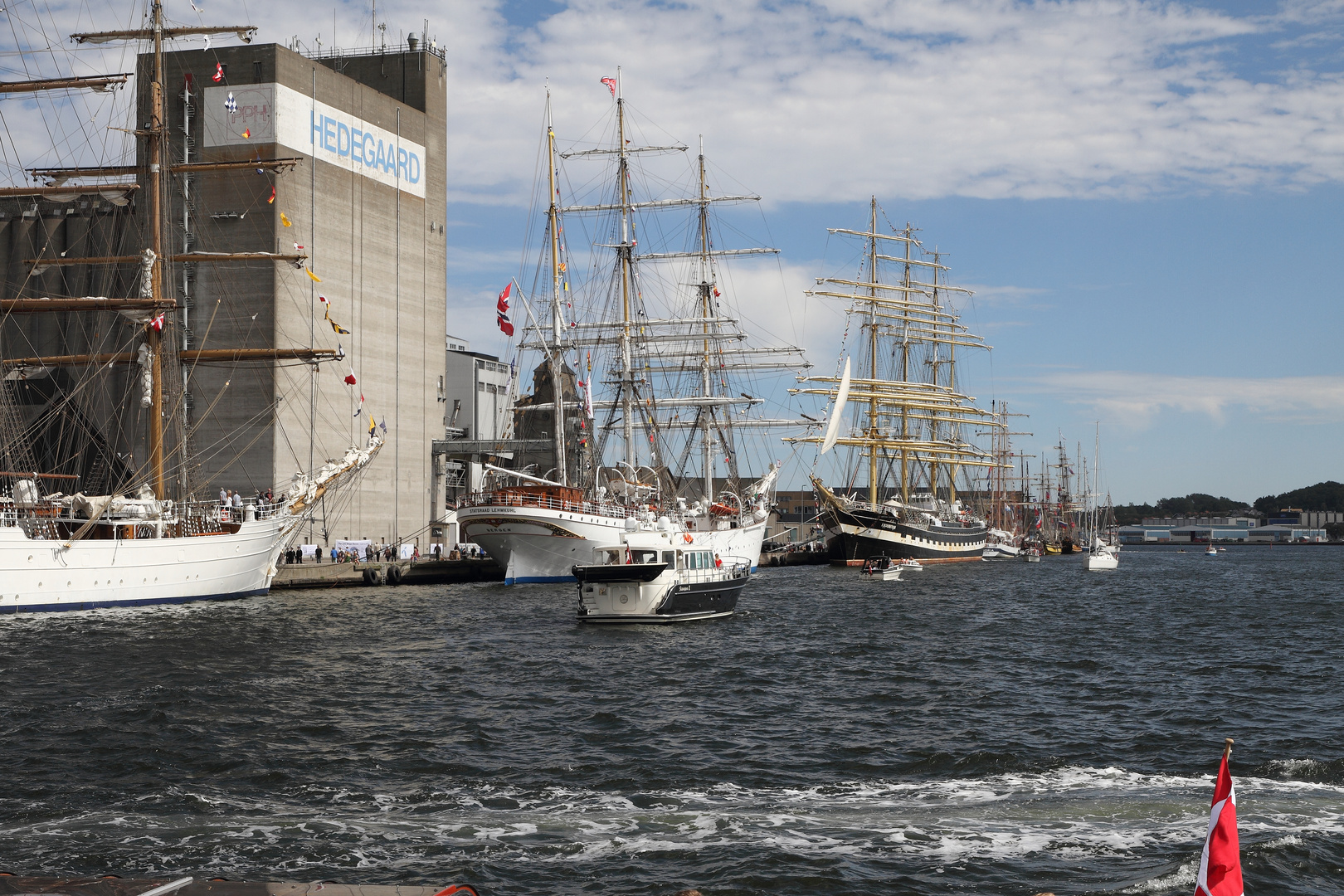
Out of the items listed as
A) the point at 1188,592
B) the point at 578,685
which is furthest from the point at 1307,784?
the point at 1188,592

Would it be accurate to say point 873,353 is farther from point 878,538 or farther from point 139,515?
point 139,515

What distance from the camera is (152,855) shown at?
1344cm

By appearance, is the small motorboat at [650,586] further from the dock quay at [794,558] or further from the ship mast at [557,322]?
the dock quay at [794,558]

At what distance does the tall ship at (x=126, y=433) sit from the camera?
4572 centimetres

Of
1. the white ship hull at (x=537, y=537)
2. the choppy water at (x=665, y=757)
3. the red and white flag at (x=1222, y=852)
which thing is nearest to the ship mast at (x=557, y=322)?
the white ship hull at (x=537, y=537)

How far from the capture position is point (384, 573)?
65.7m

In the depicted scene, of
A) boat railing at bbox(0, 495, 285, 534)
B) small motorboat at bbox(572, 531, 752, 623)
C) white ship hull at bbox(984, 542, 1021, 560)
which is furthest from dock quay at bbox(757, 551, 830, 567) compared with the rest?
small motorboat at bbox(572, 531, 752, 623)

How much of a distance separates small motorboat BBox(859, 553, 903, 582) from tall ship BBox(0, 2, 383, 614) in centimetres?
3552

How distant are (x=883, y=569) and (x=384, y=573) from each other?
3541cm

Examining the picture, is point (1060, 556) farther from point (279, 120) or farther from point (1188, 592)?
point (279, 120)

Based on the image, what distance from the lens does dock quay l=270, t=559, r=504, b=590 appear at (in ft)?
199

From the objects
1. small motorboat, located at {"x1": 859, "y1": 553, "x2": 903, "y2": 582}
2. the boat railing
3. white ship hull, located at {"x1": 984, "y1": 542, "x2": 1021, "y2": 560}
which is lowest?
white ship hull, located at {"x1": 984, "y1": 542, "x2": 1021, "y2": 560}

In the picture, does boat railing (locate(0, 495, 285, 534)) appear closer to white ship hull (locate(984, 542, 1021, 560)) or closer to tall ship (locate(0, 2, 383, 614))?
tall ship (locate(0, 2, 383, 614))

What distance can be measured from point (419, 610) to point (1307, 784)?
36.6 m
